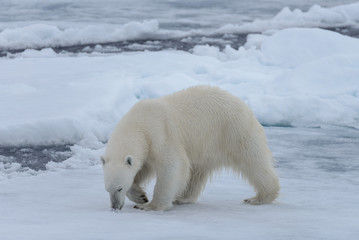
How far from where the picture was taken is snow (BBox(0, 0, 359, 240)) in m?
2.92

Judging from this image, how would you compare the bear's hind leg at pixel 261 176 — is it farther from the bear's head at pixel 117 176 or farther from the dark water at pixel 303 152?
the dark water at pixel 303 152

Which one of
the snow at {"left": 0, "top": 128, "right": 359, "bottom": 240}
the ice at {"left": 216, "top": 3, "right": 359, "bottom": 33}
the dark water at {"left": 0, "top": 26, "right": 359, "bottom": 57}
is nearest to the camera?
the snow at {"left": 0, "top": 128, "right": 359, "bottom": 240}

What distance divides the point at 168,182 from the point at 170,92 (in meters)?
3.88

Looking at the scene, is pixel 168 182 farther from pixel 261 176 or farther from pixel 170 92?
pixel 170 92

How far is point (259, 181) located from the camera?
12.0 ft

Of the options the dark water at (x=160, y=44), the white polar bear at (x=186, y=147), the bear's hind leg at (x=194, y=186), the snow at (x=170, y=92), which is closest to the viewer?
the snow at (x=170, y=92)

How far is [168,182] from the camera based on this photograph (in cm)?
345

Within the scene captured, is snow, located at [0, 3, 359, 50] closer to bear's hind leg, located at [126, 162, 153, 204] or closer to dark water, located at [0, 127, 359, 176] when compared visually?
dark water, located at [0, 127, 359, 176]

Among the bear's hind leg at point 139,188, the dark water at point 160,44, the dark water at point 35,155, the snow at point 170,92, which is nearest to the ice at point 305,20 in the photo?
the dark water at point 160,44

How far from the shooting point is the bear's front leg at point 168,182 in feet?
11.3

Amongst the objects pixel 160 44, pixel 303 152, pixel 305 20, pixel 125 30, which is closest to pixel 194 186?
pixel 303 152

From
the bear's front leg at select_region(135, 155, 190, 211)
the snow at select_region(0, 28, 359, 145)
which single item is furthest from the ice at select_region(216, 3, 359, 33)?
the bear's front leg at select_region(135, 155, 190, 211)

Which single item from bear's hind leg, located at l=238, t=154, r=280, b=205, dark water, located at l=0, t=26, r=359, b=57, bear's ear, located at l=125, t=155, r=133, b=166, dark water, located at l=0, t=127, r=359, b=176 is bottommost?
dark water, located at l=0, t=127, r=359, b=176

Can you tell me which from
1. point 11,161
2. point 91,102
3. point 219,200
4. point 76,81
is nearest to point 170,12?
point 76,81
